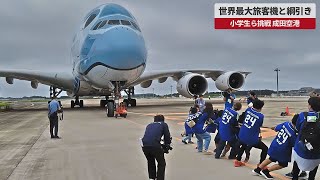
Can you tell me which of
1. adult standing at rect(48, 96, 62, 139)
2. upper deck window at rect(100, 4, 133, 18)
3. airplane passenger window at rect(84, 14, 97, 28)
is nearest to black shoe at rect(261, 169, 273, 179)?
adult standing at rect(48, 96, 62, 139)

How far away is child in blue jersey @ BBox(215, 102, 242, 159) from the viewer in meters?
→ 7.85

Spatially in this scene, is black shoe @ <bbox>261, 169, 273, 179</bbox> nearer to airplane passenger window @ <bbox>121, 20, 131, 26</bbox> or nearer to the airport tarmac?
the airport tarmac

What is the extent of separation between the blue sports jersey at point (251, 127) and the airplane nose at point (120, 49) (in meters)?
13.1

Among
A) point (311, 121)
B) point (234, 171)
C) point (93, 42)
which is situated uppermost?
point (93, 42)

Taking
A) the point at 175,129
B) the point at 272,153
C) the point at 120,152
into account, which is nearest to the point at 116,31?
the point at 175,129

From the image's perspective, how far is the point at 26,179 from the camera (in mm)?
6457

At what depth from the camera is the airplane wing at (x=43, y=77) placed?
26562mm

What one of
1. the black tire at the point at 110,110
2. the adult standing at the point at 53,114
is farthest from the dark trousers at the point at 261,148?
the black tire at the point at 110,110

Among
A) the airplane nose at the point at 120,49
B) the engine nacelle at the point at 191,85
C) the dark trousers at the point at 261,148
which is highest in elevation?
the airplane nose at the point at 120,49

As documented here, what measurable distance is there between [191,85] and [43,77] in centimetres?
1059

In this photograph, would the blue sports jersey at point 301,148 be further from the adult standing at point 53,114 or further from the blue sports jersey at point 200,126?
the adult standing at point 53,114

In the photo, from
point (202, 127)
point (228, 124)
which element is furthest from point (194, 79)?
point (228, 124)

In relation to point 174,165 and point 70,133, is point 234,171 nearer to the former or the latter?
point 174,165

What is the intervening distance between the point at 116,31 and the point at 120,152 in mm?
12105
